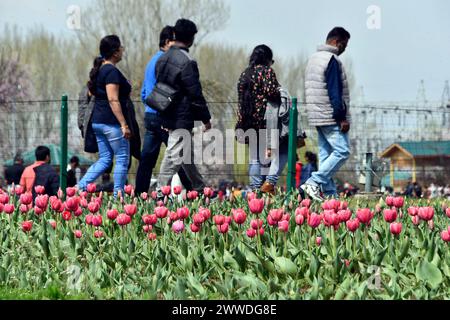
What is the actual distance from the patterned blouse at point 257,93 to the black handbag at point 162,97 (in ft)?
3.93

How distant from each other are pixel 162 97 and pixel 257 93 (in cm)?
132

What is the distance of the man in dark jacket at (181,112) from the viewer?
994 cm

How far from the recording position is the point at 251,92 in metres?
10.9

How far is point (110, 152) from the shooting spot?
10.6 meters

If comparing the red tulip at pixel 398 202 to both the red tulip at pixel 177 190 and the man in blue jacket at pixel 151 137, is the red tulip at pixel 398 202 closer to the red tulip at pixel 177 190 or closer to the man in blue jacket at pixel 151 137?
the red tulip at pixel 177 190

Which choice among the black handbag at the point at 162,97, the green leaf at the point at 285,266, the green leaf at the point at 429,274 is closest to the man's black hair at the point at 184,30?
the black handbag at the point at 162,97

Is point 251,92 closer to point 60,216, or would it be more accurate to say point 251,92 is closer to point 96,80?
point 96,80

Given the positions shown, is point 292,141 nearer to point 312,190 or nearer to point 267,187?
point 267,187

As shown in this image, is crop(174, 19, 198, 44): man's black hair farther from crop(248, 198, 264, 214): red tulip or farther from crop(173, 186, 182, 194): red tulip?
crop(248, 198, 264, 214): red tulip

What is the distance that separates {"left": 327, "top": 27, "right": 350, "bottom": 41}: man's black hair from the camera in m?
10.4

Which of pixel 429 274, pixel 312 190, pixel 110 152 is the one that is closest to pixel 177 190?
pixel 312 190
